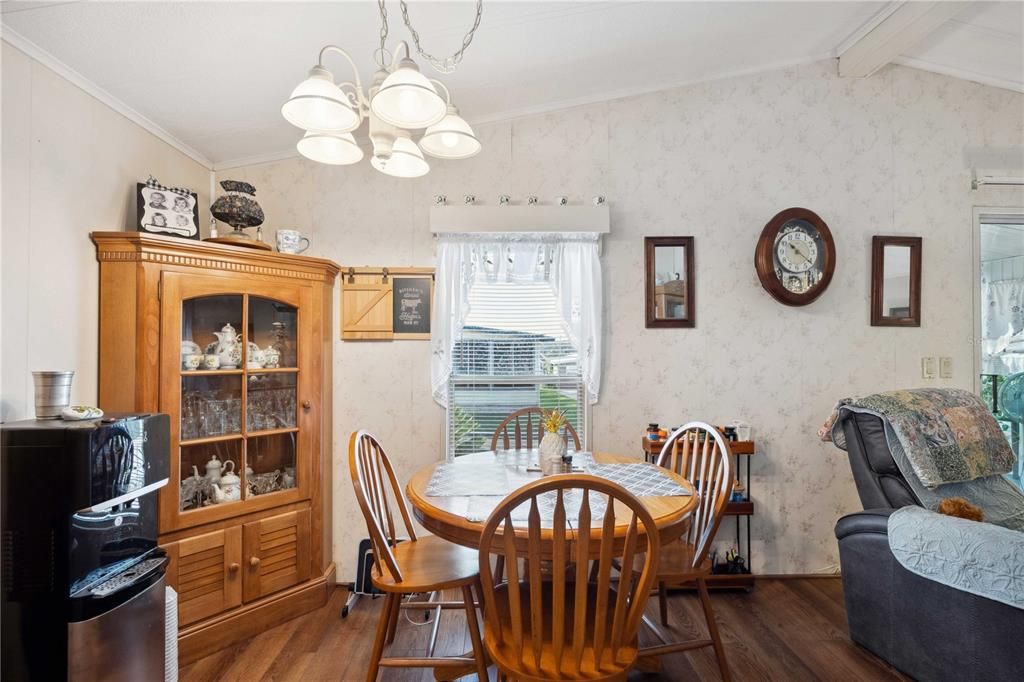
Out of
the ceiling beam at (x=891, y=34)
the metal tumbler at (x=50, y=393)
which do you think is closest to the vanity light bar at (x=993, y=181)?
the ceiling beam at (x=891, y=34)

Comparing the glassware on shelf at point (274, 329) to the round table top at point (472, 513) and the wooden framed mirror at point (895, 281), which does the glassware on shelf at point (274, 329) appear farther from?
the wooden framed mirror at point (895, 281)

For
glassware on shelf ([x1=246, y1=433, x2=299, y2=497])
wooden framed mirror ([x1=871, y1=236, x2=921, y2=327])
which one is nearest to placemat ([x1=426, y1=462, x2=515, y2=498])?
glassware on shelf ([x1=246, y1=433, x2=299, y2=497])

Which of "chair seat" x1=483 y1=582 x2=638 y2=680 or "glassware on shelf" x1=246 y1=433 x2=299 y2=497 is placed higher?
"glassware on shelf" x1=246 y1=433 x2=299 y2=497

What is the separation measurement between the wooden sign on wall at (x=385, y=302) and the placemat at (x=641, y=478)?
1.30 meters

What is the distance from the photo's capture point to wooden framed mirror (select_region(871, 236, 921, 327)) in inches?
114

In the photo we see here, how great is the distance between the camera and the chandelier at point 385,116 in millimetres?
1327

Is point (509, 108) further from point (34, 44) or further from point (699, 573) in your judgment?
point (699, 573)

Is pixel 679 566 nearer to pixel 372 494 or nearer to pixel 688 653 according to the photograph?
pixel 688 653

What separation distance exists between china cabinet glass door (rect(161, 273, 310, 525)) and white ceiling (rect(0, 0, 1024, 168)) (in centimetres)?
82

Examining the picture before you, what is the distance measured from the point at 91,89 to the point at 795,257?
3.49m

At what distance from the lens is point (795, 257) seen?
284 centimetres

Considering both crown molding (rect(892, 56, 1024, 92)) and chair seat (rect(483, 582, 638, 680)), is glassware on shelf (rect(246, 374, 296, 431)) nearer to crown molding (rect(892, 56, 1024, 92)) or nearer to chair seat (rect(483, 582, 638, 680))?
chair seat (rect(483, 582, 638, 680))

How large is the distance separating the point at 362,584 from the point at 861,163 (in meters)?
3.72

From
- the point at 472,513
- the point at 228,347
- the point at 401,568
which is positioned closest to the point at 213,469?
the point at 228,347
